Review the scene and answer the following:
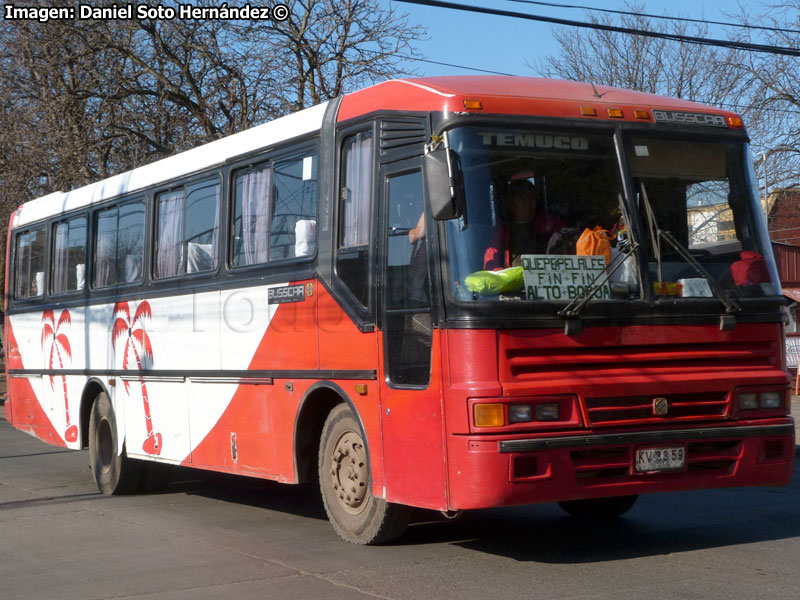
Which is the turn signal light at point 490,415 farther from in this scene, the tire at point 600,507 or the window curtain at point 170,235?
the window curtain at point 170,235

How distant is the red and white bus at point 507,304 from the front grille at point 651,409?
1 centimetres

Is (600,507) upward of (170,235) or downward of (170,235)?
downward

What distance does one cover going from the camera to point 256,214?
367 inches

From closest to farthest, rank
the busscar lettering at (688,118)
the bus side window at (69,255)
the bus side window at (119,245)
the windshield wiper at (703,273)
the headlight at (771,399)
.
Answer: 1. the windshield wiper at (703,273)
2. the headlight at (771,399)
3. the busscar lettering at (688,118)
4. the bus side window at (119,245)
5. the bus side window at (69,255)

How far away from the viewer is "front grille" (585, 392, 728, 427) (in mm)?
6895

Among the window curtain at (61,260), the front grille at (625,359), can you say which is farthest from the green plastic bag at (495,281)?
the window curtain at (61,260)

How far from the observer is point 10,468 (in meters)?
14.5

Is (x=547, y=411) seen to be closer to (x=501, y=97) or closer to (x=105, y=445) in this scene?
(x=501, y=97)

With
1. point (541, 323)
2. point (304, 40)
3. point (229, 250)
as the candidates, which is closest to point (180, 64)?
point (304, 40)

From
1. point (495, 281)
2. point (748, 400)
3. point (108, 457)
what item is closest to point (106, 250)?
point (108, 457)

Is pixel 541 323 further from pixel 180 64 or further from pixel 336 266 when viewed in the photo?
pixel 180 64

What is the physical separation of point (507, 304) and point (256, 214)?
3280 millimetres

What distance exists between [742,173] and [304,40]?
14254 millimetres

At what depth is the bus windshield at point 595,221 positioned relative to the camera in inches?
270
